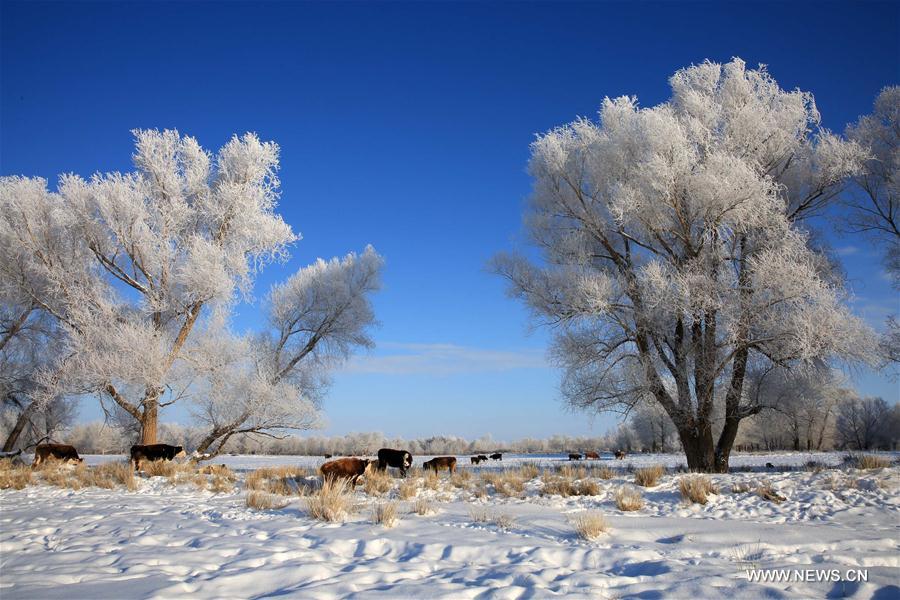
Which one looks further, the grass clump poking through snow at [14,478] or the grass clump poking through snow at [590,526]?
the grass clump poking through snow at [14,478]

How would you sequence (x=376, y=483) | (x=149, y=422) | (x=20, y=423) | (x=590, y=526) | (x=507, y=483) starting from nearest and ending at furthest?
1. (x=590, y=526)
2. (x=376, y=483)
3. (x=507, y=483)
4. (x=149, y=422)
5. (x=20, y=423)

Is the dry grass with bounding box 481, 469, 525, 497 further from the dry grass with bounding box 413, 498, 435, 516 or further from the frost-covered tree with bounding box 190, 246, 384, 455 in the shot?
the frost-covered tree with bounding box 190, 246, 384, 455

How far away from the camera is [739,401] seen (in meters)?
13.3

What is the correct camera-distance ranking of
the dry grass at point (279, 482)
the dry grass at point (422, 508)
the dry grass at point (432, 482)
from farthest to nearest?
the dry grass at point (432, 482) < the dry grass at point (279, 482) < the dry grass at point (422, 508)

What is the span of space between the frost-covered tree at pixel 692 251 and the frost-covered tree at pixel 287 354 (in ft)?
19.4

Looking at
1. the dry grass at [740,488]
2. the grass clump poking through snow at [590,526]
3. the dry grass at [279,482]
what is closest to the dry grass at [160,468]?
the dry grass at [279,482]

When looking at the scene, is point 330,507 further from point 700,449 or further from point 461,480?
point 700,449

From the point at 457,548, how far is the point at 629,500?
3808mm

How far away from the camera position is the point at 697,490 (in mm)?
8047

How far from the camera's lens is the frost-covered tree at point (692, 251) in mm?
11852

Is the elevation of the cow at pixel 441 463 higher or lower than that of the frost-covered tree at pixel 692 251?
lower

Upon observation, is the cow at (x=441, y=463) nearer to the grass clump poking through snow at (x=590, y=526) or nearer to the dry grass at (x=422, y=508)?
the dry grass at (x=422, y=508)

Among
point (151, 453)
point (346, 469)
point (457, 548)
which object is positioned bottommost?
point (457, 548)

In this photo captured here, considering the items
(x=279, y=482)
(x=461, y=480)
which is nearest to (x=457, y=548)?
(x=461, y=480)
